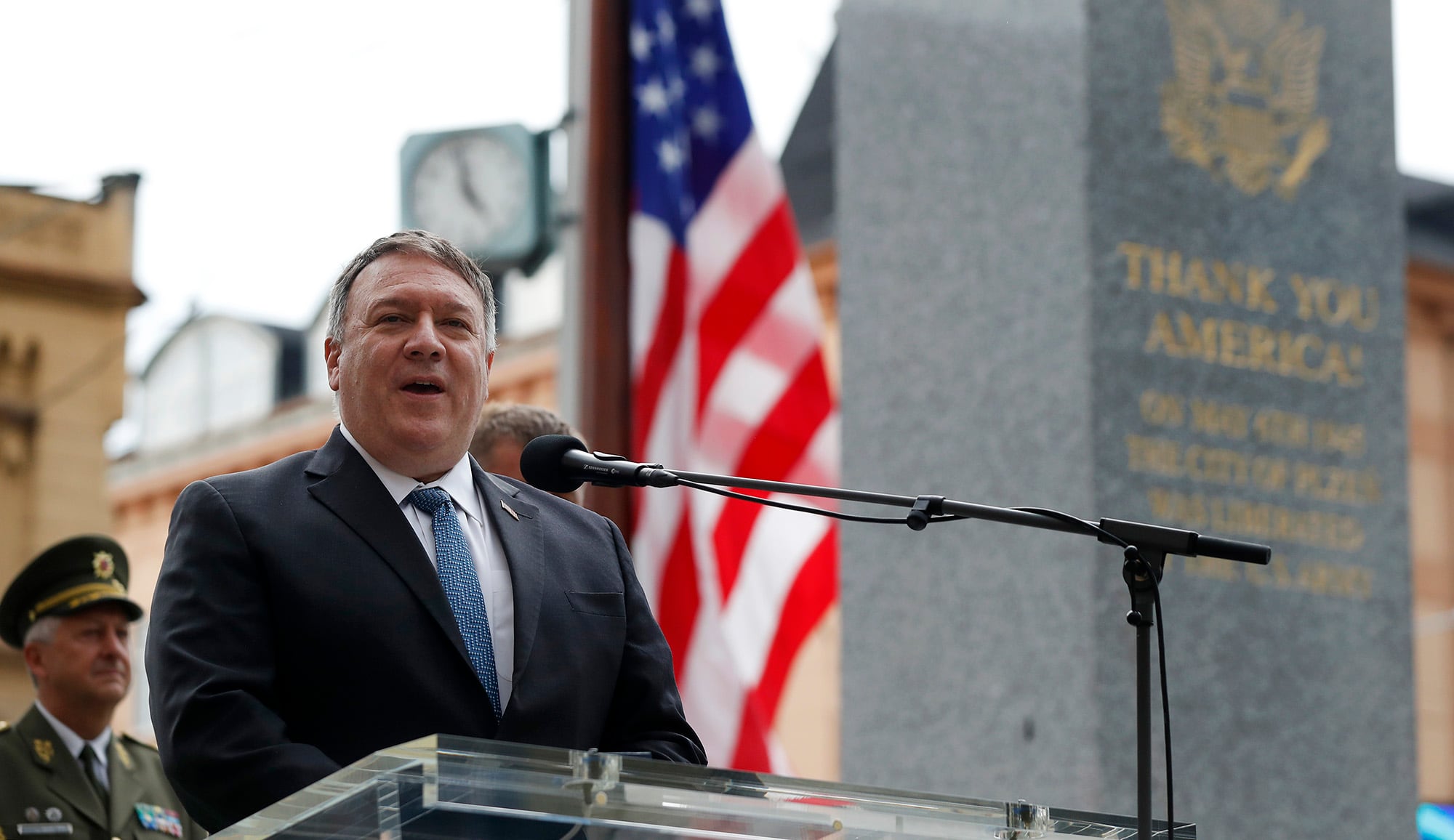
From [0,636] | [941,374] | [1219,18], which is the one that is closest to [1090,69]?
[1219,18]

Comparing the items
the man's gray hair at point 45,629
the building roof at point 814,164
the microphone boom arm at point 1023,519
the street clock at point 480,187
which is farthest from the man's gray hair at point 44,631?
the building roof at point 814,164

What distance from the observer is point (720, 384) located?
7.25m

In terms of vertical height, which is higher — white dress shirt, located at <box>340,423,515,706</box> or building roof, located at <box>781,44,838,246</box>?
building roof, located at <box>781,44,838,246</box>

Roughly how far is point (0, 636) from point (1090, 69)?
336 cm

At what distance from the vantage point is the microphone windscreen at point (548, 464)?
261 cm

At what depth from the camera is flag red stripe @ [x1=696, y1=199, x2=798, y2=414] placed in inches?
287

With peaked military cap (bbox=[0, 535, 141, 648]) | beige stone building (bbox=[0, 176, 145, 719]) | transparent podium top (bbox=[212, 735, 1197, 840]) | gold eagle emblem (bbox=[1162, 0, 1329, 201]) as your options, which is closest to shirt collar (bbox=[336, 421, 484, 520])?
transparent podium top (bbox=[212, 735, 1197, 840])

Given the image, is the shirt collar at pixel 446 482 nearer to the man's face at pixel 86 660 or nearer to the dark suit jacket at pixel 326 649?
the dark suit jacket at pixel 326 649

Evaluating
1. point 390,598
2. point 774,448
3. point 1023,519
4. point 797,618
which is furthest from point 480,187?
point 1023,519

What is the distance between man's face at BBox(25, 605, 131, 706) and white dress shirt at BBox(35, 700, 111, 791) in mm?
47

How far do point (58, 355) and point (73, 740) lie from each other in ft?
10.8

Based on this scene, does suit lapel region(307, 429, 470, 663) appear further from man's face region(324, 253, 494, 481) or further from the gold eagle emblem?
the gold eagle emblem

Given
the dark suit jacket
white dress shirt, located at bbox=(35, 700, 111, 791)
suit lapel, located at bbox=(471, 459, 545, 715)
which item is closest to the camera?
the dark suit jacket

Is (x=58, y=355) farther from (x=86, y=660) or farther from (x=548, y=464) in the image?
(x=548, y=464)
